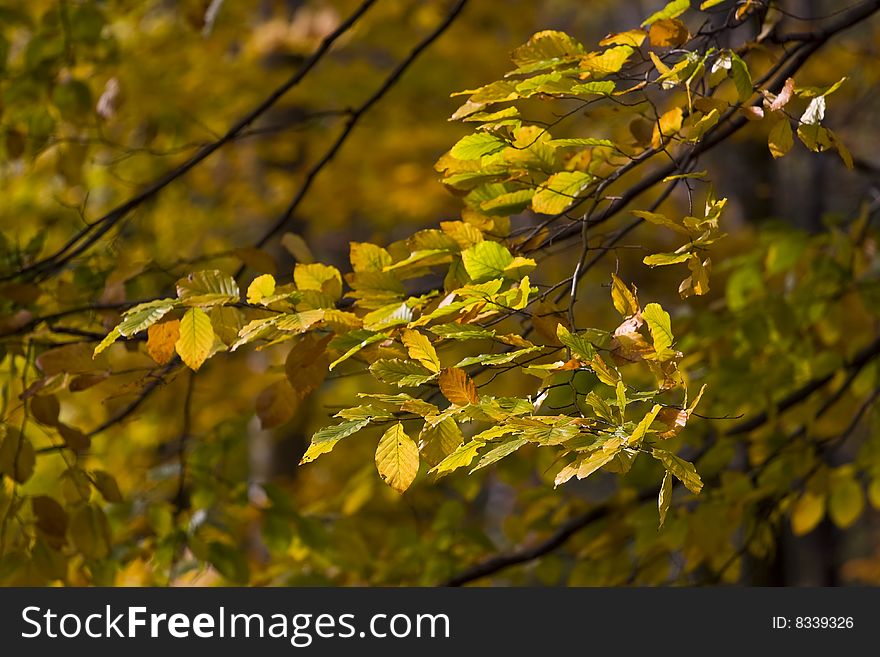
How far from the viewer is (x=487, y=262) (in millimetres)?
1320

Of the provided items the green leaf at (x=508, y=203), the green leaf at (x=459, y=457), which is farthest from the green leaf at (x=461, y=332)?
the green leaf at (x=508, y=203)

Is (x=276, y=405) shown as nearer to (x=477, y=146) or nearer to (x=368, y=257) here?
(x=368, y=257)

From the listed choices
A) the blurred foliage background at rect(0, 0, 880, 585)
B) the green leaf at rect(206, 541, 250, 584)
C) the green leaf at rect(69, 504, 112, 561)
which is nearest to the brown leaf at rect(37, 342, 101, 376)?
the blurred foliage background at rect(0, 0, 880, 585)

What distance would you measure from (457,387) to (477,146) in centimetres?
40

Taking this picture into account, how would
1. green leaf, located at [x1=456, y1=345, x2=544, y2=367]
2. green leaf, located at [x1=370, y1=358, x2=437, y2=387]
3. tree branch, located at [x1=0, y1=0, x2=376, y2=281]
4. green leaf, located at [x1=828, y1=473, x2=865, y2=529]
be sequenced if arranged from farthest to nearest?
1. green leaf, located at [x1=828, y1=473, x2=865, y2=529]
2. tree branch, located at [x1=0, y1=0, x2=376, y2=281]
3. green leaf, located at [x1=370, y1=358, x2=437, y2=387]
4. green leaf, located at [x1=456, y1=345, x2=544, y2=367]

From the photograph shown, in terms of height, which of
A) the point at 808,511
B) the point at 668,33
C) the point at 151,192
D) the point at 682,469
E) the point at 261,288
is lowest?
the point at 682,469

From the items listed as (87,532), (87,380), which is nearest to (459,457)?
(87,380)

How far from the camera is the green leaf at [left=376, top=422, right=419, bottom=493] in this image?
1.22m

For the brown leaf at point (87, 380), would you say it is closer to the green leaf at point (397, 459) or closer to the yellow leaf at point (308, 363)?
the yellow leaf at point (308, 363)

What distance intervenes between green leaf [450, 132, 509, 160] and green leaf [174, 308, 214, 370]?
0.43 metres

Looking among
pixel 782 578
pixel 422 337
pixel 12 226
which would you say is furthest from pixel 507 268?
pixel 12 226

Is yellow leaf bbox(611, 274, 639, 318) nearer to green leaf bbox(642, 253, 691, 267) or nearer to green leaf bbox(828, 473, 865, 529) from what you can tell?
green leaf bbox(642, 253, 691, 267)

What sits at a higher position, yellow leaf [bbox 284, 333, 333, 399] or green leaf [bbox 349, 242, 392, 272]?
green leaf [bbox 349, 242, 392, 272]

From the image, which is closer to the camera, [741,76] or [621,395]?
[621,395]
